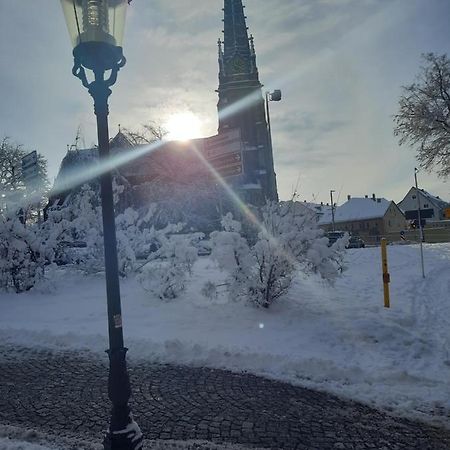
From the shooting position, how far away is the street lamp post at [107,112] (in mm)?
3324

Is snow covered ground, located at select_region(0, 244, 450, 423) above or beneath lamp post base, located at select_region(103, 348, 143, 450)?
beneath

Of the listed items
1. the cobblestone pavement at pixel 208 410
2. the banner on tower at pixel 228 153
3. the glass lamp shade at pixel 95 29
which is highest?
the banner on tower at pixel 228 153

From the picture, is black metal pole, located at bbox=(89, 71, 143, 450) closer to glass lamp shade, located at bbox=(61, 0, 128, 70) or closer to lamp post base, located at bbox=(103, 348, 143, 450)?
lamp post base, located at bbox=(103, 348, 143, 450)

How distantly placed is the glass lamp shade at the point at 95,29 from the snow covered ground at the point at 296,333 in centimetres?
443

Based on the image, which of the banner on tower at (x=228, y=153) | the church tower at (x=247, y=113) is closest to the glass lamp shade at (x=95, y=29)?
the banner on tower at (x=228, y=153)

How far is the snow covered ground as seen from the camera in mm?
5609

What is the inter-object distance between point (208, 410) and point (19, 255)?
29.9ft

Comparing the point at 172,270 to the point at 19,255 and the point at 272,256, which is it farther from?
the point at 19,255

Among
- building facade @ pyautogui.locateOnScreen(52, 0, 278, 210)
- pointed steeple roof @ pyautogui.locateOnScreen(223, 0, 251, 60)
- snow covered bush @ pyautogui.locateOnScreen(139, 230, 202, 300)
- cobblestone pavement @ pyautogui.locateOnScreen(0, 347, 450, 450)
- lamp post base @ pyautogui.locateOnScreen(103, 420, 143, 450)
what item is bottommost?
cobblestone pavement @ pyautogui.locateOnScreen(0, 347, 450, 450)

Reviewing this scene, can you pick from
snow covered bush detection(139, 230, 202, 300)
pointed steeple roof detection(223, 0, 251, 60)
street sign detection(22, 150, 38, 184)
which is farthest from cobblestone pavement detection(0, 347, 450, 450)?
pointed steeple roof detection(223, 0, 251, 60)

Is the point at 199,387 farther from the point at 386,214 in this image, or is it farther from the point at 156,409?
the point at 386,214

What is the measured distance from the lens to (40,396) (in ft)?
17.7

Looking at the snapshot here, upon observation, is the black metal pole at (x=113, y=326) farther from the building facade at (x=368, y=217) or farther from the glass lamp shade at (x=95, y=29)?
the building facade at (x=368, y=217)

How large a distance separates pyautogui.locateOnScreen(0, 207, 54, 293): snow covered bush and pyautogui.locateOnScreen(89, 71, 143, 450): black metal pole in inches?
374
